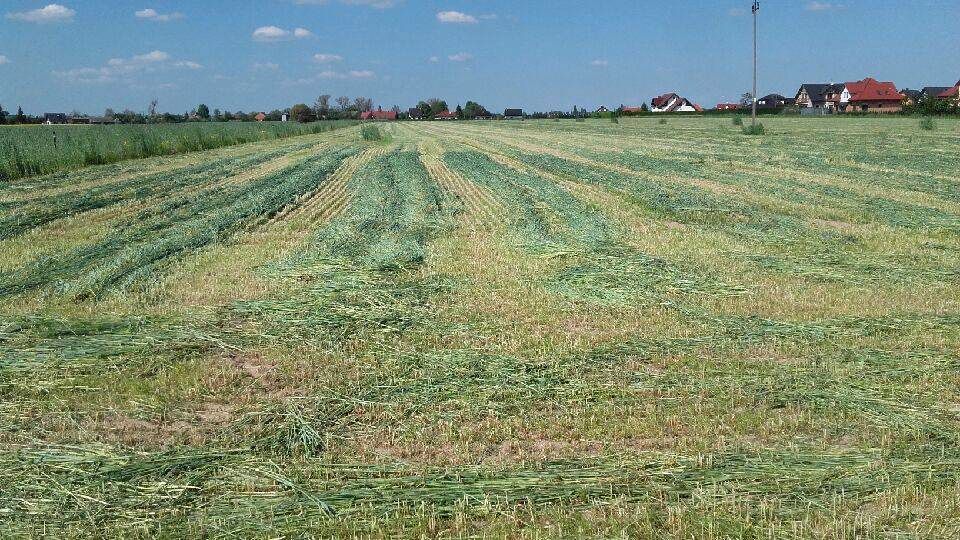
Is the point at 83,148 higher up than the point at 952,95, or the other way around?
the point at 952,95

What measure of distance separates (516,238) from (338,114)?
467ft

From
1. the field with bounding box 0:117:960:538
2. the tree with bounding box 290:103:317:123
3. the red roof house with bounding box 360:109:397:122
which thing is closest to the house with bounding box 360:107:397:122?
the red roof house with bounding box 360:109:397:122

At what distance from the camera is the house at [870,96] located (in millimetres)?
123812

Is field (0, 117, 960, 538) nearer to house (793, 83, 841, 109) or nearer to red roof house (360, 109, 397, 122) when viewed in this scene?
house (793, 83, 841, 109)

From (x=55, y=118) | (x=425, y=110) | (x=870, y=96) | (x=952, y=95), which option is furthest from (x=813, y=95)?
(x=55, y=118)

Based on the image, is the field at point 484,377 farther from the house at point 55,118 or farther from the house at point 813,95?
the house at point 813,95

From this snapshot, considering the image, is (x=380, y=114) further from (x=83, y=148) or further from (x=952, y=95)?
(x=83, y=148)

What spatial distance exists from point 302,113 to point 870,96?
90.5 metres

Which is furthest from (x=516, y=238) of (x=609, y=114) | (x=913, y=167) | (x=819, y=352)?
(x=609, y=114)

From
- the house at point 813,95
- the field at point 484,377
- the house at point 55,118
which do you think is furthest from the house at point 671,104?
the field at point 484,377

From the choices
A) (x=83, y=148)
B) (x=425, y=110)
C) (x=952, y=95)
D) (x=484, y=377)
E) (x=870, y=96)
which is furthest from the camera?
(x=425, y=110)

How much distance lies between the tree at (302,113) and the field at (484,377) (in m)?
120

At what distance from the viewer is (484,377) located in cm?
662

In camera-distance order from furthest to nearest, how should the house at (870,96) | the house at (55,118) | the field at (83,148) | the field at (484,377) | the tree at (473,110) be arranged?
the tree at (473,110), the house at (870,96), the house at (55,118), the field at (83,148), the field at (484,377)
